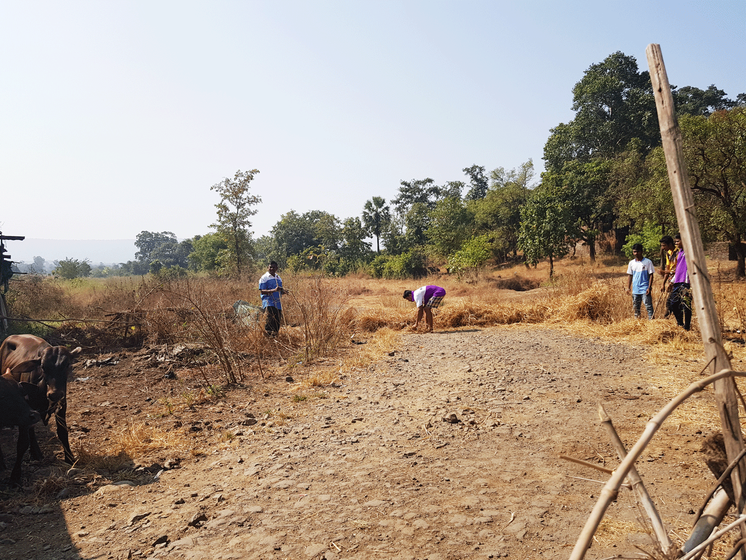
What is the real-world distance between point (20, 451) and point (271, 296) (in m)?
5.01

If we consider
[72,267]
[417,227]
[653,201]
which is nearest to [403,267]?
[417,227]

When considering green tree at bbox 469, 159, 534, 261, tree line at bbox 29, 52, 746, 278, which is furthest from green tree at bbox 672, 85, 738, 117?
green tree at bbox 469, 159, 534, 261

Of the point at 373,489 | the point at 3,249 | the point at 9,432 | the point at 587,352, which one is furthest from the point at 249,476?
the point at 3,249

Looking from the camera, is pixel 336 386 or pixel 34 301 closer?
pixel 336 386

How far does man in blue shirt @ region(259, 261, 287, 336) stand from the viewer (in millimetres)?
8859

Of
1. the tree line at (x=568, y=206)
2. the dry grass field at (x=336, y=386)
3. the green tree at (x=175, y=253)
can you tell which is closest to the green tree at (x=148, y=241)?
the green tree at (x=175, y=253)

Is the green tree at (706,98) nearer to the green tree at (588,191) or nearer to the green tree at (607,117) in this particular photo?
the green tree at (607,117)

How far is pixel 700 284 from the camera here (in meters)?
1.62

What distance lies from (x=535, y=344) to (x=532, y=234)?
17.8m

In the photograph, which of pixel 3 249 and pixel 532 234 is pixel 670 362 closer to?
pixel 3 249

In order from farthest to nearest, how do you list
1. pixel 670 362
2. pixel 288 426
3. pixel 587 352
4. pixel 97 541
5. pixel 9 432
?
1. pixel 587 352
2. pixel 670 362
3. pixel 9 432
4. pixel 288 426
5. pixel 97 541

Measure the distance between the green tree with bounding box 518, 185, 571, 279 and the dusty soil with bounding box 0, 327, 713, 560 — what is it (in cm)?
1829

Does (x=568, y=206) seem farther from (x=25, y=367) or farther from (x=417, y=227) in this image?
(x=25, y=367)

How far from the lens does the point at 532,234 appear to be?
2508 centimetres
